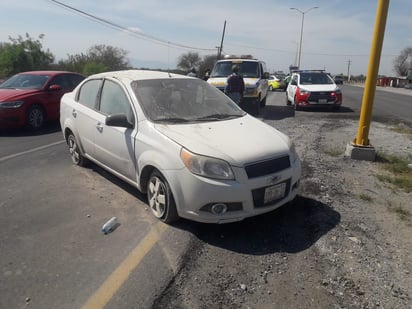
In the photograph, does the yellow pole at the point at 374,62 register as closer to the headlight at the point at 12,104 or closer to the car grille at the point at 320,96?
the car grille at the point at 320,96

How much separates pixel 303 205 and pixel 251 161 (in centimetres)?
135

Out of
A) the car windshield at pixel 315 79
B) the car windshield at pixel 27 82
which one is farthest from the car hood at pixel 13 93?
the car windshield at pixel 315 79

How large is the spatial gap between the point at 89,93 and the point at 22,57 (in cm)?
3243

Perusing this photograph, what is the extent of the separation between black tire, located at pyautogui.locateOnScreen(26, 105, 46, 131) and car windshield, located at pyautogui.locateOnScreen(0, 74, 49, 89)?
0.68 m

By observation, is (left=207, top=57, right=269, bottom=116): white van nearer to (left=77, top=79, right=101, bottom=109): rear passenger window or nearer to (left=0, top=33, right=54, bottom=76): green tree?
(left=77, top=79, right=101, bottom=109): rear passenger window

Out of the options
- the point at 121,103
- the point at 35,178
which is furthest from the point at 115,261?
the point at 35,178

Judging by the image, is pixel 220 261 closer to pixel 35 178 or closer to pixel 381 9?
pixel 35 178

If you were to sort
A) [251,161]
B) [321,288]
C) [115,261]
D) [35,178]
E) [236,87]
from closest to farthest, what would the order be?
[321,288]
[115,261]
[251,161]
[35,178]
[236,87]

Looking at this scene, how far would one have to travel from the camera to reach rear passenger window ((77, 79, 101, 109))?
205 inches

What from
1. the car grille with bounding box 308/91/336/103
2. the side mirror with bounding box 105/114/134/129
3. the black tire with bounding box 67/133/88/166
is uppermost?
the side mirror with bounding box 105/114/134/129

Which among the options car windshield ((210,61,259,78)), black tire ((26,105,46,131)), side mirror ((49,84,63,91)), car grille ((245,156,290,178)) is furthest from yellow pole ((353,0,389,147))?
black tire ((26,105,46,131))

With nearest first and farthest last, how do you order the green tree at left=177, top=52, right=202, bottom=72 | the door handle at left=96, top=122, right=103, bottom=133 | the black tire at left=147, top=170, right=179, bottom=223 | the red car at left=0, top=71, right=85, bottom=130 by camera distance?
the black tire at left=147, top=170, right=179, bottom=223 → the door handle at left=96, top=122, right=103, bottom=133 → the red car at left=0, top=71, right=85, bottom=130 → the green tree at left=177, top=52, right=202, bottom=72

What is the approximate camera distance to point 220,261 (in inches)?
125

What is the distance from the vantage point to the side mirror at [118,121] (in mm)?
4108
